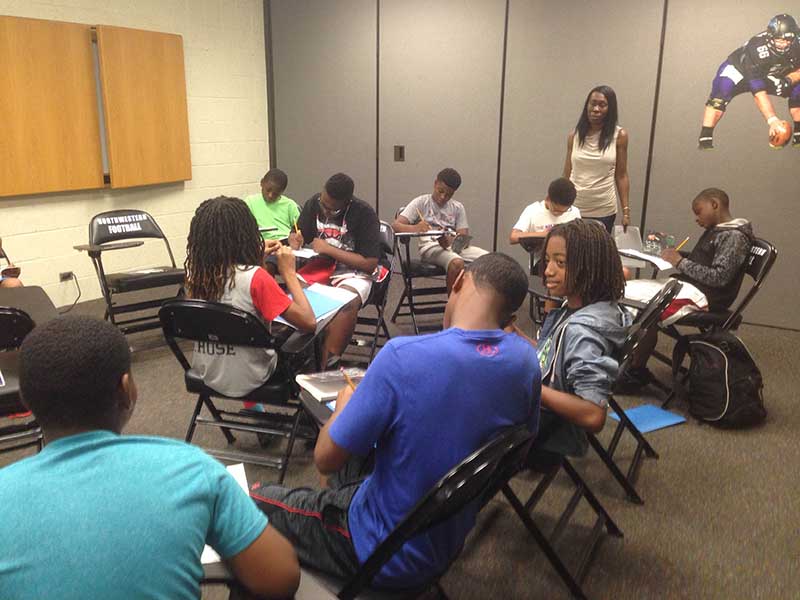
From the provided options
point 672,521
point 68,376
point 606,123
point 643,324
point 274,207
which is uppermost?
point 606,123

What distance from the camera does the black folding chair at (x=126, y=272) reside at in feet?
12.6

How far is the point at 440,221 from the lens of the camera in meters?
4.41

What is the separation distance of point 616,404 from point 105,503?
2173 millimetres

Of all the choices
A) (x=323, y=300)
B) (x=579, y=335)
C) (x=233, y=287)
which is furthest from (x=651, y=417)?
(x=233, y=287)

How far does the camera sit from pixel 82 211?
190 inches

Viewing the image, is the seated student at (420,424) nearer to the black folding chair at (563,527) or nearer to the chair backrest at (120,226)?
the black folding chair at (563,527)

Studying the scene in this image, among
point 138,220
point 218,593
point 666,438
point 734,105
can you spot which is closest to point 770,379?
point 666,438

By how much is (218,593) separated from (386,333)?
221cm

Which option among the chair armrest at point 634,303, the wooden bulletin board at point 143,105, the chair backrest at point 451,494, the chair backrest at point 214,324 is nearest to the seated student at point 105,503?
the chair backrest at point 451,494

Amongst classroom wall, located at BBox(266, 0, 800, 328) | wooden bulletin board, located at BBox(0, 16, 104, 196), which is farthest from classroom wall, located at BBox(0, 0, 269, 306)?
classroom wall, located at BBox(266, 0, 800, 328)

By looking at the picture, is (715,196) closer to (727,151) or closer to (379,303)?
(727,151)

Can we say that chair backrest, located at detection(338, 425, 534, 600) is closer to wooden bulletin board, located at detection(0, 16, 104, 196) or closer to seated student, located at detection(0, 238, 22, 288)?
seated student, located at detection(0, 238, 22, 288)

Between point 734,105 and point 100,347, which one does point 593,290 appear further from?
point 734,105

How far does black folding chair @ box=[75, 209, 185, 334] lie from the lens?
386 centimetres
